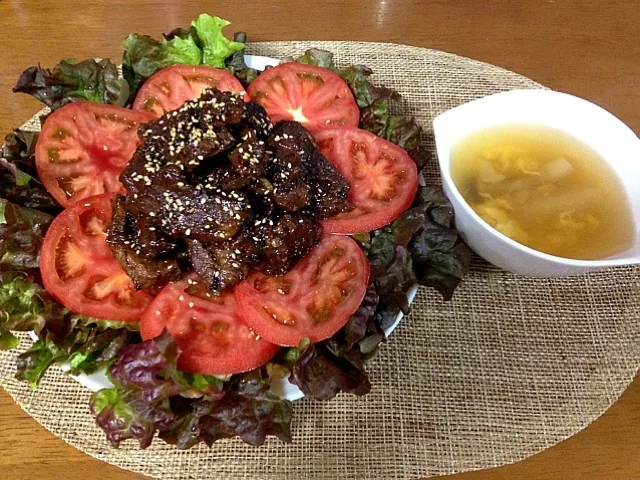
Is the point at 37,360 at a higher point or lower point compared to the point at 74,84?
lower

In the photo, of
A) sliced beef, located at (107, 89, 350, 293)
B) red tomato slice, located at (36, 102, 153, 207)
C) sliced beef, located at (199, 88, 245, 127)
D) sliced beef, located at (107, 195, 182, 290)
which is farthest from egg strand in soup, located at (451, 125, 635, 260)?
red tomato slice, located at (36, 102, 153, 207)

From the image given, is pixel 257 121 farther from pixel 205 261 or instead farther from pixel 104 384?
pixel 104 384

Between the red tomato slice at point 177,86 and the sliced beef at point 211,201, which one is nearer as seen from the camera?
the sliced beef at point 211,201

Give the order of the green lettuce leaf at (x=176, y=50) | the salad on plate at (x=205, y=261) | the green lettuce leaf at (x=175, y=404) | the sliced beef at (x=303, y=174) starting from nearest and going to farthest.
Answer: the green lettuce leaf at (x=175, y=404) → the salad on plate at (x=205, y=261) → the sliced beef at (x=303, y=174) → the green lettuce leaf at (x=176, y=50)

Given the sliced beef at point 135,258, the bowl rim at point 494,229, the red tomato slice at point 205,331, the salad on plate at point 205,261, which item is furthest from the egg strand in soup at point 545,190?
the sliced beef at point 135,258

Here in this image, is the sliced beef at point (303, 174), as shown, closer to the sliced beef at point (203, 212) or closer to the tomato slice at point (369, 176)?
the tomato slice at point (369, 176)

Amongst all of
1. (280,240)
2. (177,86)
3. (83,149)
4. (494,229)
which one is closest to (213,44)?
(177,86)

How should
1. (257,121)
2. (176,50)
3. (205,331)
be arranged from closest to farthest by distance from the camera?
(205,331) → (257,121) → (176,50)

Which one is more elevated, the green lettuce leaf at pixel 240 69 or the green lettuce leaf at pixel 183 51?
the green lettuce leaf at pixel 183 51
